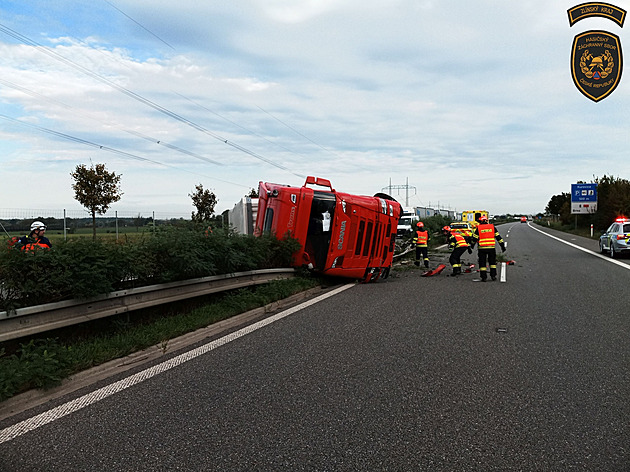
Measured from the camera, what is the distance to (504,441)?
344 cm

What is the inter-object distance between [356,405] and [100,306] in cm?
318

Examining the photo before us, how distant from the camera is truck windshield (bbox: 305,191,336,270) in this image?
1099 cm

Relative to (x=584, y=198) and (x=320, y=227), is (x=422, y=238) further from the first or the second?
(x=584, y=198)

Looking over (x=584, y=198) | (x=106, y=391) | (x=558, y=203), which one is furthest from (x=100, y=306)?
(x=558, y=203)

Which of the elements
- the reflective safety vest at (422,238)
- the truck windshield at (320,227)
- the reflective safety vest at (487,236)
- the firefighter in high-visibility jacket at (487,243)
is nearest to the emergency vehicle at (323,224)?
the truck windshield at (320,227)

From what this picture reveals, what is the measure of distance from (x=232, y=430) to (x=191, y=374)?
4.61 feet

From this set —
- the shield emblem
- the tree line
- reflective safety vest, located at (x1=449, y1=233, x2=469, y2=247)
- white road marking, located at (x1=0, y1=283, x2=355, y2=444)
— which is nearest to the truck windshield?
white road marking, located at (x1=0, y1=283, x2=355, y2=444)

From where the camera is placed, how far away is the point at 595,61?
1464 cm

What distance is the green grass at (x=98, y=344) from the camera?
4359mm

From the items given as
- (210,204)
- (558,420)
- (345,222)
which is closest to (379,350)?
(558,420)

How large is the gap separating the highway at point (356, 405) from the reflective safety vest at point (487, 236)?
645 centimetres

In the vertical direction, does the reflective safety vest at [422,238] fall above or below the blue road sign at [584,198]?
below

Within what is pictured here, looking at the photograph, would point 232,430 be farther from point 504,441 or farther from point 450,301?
point 450,301

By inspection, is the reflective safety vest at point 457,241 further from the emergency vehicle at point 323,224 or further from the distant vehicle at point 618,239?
the distant vehicle at point 618,239
